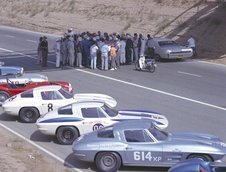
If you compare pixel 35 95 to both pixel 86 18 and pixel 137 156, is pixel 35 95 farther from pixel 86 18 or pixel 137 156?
pixel 86 18

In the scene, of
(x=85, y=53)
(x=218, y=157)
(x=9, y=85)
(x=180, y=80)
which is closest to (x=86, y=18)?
(x=85, y=53)

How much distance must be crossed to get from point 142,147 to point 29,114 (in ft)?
21.1

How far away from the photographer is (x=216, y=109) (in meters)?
21.9

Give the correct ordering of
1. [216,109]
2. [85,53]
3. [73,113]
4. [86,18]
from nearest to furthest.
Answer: [73,113], [216,109], [85,53], [86,18]

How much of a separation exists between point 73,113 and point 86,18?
122 ft

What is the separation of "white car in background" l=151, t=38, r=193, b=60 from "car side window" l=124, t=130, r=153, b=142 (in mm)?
18835

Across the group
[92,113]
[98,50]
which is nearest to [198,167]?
[92,113]

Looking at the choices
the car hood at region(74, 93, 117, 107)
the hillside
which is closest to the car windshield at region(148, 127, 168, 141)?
the car hood at region(74, 93, 117, 107)

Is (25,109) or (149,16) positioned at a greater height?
(149,16)

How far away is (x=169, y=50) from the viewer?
110 feet

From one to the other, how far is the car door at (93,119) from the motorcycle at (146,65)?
1331cm

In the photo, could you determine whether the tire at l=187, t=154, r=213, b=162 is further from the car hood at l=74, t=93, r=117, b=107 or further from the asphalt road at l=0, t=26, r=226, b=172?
the car hood at l=74, t=93, r=117, b=107

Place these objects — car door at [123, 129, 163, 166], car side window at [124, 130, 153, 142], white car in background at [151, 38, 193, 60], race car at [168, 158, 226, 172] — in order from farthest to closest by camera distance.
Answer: white car in background at [151, 38, 193, 60] → car side window at [124, 130, 153, 142] → car door at [123, 129, 163, 166] → race car at [168, 158, 226, 172]

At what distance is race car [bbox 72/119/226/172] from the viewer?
572 inches
